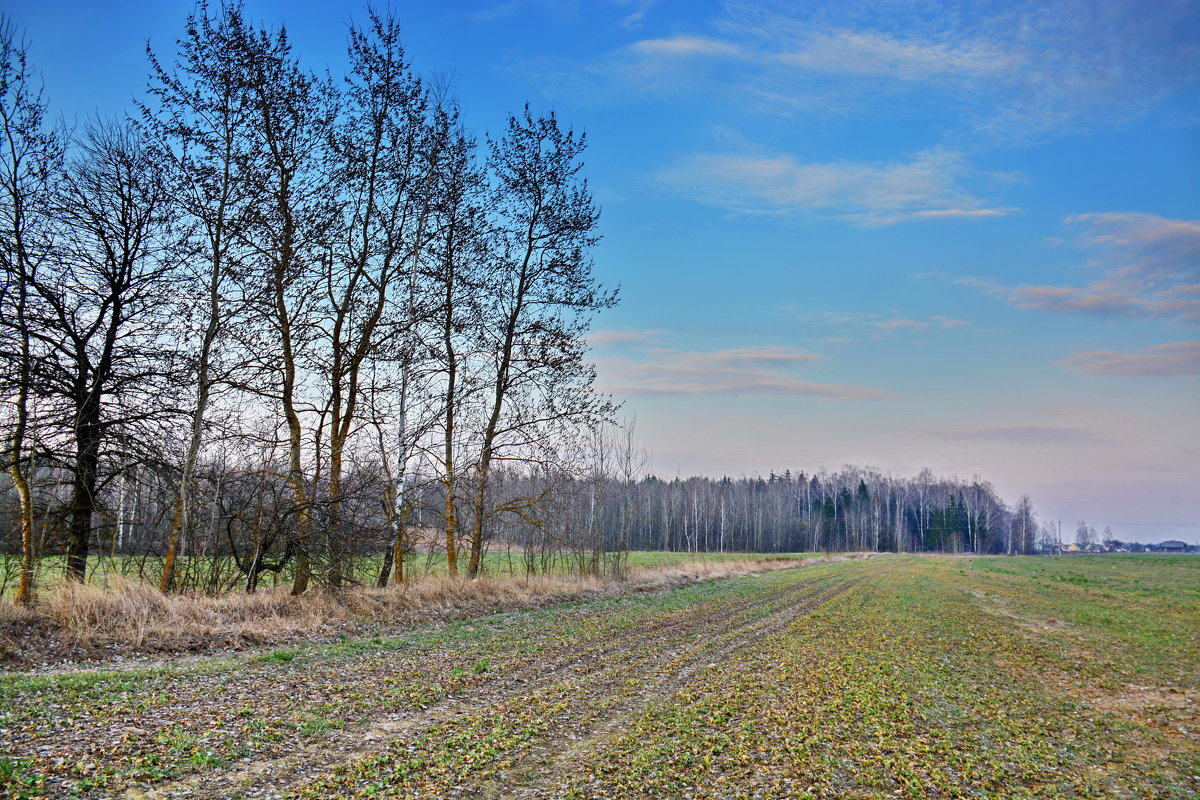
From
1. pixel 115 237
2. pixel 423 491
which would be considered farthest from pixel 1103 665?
pixel 115 237

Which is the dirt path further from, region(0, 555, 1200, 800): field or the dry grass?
the dry grass

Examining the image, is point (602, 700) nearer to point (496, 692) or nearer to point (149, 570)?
point (496, 692)

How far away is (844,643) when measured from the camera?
526 inches

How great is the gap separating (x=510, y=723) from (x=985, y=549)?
144475mm

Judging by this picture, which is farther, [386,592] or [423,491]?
[423,491]

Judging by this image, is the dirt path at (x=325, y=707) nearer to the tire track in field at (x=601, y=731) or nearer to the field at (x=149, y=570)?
the tire track in field at (x=601, y=731)

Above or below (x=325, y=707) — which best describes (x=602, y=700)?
below

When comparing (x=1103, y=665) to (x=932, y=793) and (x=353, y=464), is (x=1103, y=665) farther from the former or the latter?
(x=353, y=464)

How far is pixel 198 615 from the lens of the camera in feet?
36.8

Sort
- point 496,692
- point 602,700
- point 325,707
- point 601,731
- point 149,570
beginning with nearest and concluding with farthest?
point 601,731
point 325,707
point 602,700
point 496,692
point 149,570

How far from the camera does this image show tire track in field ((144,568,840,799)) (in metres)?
5.21

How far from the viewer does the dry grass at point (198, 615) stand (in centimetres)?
962

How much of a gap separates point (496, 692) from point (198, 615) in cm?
604

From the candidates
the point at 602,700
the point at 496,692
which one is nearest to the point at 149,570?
the point at 496,692
